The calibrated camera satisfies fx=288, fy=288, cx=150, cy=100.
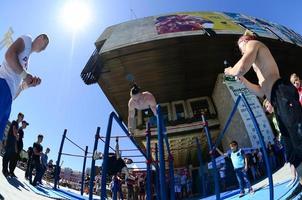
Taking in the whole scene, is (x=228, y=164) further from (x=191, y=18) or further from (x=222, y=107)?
(x=191, y=18)

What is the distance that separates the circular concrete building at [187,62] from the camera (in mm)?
16906

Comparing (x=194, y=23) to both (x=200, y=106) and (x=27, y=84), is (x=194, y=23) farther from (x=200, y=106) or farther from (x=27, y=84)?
(x=27, y=84)

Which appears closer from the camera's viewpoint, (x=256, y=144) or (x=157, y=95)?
(x=256, y=144)

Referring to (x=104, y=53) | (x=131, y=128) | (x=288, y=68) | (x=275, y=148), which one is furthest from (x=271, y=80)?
(x=288, y=68)

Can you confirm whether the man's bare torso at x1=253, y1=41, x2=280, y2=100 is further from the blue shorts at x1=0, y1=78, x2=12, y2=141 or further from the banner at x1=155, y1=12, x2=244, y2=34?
the banner at x1=155, y1=12, x2=244, y2=34

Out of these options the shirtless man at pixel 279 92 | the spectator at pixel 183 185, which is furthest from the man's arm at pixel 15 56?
the spectator at pixel 183 185

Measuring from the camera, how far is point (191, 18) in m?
18.2

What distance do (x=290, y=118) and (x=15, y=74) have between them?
2.41 meters

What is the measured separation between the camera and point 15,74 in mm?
2617

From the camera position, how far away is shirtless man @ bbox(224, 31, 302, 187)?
7.56 ft

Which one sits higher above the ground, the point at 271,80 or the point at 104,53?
the point at 104,53

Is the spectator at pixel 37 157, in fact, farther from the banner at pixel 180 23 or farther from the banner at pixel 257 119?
the banner at pixel 180 23

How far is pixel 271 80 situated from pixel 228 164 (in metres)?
11.6

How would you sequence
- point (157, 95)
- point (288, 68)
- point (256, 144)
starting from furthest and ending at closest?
point (157, 95), point (288, 68), point (256, 144)
